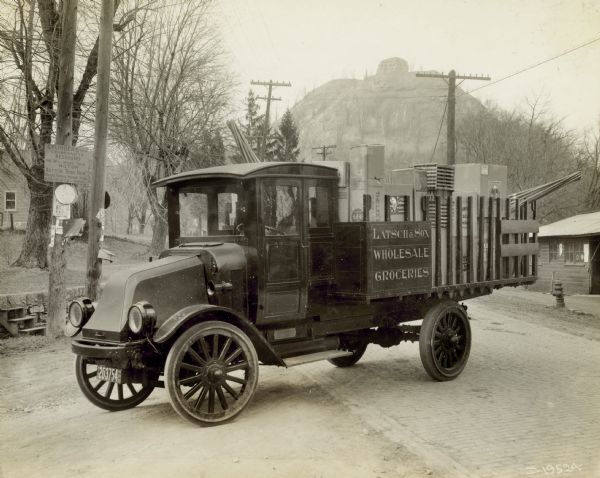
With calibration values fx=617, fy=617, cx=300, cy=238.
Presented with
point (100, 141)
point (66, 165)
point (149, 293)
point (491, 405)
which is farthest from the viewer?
point (66, 165)

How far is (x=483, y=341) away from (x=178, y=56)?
1537 centimetres

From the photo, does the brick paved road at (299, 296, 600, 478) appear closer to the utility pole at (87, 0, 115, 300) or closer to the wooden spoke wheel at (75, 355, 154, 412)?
the wooden spoke wheel at (75, 355, 154, 412)

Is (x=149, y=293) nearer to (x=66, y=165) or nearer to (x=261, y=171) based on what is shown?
(x=261, y=171)

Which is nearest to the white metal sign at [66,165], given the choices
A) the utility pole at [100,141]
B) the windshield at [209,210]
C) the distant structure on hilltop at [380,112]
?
the utility pole at [100,141]

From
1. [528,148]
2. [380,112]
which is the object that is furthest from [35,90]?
[380,112]

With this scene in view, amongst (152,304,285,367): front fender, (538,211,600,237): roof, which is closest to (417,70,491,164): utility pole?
(538,211,600,237): roof

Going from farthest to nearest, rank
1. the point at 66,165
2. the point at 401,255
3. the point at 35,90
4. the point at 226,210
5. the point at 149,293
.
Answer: the point at 35,90, the point at 66,165, the point at 401,255, the point at 226,210, the point at 149,293

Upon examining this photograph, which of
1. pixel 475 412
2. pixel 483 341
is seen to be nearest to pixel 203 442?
pixel 475 412

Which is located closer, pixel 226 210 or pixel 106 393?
pixel 106 393

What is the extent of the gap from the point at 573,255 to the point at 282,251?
23133mm

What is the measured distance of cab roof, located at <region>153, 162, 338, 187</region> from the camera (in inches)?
247

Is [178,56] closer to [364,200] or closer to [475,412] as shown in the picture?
[364,200]

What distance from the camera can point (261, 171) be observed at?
6289mm

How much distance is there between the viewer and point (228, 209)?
651 cm
